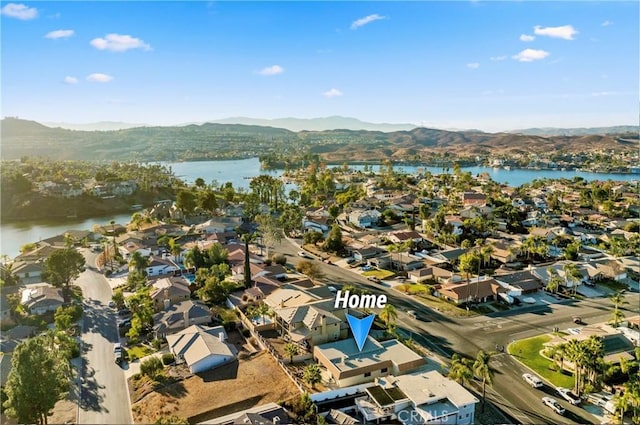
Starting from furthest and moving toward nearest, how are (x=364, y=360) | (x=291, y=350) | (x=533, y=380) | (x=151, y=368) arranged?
(x=291, y=350)
(x=533, y=380)
(x=364, y=360)
(x=151, y=368)

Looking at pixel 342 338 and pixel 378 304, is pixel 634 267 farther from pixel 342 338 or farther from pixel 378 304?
pixel 342 338

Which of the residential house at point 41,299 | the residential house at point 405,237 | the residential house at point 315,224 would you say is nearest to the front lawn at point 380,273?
the residential house at point 405,237

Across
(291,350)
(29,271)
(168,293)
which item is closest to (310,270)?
(168,293)

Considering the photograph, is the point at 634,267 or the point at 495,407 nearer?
the point at 495,407

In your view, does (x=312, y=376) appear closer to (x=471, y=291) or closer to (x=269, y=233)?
(x=471, y=291)

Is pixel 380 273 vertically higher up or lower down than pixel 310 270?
lower down

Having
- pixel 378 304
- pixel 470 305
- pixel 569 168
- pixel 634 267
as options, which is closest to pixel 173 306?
pixel 378 304

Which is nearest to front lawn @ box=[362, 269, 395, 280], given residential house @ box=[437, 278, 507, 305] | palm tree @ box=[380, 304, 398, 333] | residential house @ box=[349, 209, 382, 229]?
residential house @ box=[437, 278, 507, 305]

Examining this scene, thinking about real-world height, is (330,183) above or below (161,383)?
above
